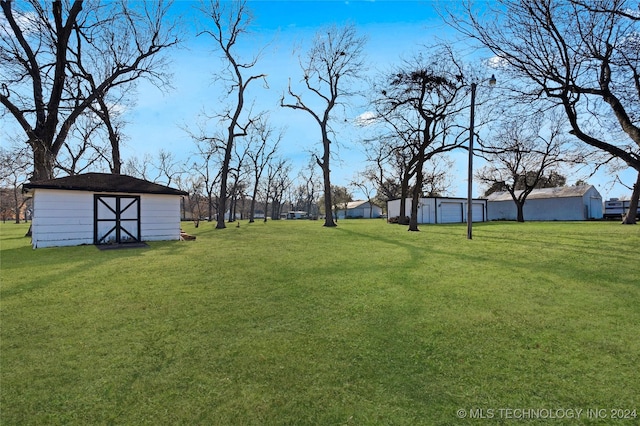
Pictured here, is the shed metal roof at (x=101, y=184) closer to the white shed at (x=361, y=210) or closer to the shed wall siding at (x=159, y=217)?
the shed wall siding at (x=159, y=217)

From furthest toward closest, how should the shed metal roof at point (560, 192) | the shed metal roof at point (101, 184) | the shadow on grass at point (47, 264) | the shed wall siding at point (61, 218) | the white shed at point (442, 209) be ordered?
the shed metal roof at point (560, 192)
the white shed at point (442, 209)
the shed metal roof at point (101, 184)
the shed wall siding at point (61, 218)
the shadow on grass at point (47, 264)

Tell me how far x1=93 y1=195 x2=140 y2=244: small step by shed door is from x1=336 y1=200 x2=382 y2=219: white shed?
58.7 m

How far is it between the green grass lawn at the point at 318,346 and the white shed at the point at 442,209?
78.8 feet

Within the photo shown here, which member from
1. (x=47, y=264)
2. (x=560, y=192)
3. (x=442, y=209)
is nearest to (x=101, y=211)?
(x=47, y=264)

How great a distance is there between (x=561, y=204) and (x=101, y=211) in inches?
1787

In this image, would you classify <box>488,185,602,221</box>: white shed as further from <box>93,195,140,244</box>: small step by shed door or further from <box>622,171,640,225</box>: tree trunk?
<box>93,195,140,244</box>: small step by shed door

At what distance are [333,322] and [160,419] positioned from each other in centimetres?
233

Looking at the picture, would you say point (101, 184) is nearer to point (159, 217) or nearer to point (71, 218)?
point (71, 218)

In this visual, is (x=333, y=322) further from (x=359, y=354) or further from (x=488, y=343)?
→ (x=488, y=343)

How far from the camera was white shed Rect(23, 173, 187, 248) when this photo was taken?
11633 millimetres

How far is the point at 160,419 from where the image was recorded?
2443mm

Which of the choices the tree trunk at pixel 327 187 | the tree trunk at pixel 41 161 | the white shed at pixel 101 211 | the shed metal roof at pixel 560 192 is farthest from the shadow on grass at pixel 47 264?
the shed metal roof at pixel 560 192

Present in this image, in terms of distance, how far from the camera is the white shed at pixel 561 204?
120 ft

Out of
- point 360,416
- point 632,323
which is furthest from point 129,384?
point 632,323
